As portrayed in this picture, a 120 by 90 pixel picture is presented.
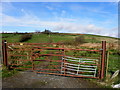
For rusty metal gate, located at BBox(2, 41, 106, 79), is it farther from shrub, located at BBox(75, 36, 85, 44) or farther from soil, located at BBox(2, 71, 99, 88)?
shrub, located at BBox(75, 36, 85, 44)

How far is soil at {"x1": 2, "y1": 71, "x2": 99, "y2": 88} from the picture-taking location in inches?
142

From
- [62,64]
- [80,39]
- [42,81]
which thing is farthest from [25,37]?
[42,81]

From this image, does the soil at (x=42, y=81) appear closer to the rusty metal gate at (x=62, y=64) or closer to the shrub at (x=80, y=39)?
the rusty metal gate at (x=62, y=64)

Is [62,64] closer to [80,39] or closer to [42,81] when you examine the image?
[42,81]

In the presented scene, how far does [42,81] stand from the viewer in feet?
13.0

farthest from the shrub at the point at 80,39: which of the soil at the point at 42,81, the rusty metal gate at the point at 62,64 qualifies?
the soil at the point at 42,81

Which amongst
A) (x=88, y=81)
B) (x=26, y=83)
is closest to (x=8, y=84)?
(x=26, y=83)

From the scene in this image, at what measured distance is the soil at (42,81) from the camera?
3.62m

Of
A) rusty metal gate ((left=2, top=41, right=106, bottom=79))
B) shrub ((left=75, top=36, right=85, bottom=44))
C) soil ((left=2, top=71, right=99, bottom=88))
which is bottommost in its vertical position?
soil ((left=2, top=71, right=99, bottom=88))

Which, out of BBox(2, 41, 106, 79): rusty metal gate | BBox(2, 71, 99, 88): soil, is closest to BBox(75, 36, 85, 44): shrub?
BBox(2, 41, 106, 79): rusty metal gate

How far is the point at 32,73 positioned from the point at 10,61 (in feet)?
6.38

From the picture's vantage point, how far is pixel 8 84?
3707 mm

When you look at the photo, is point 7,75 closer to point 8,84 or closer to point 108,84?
point 8,84

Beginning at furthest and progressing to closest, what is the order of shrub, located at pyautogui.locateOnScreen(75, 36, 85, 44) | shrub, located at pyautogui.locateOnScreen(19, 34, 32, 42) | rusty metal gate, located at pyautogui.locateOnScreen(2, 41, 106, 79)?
shrub, located at pyautogui.locateOnScreen(19, 34, 32, 42)
shrub, located at pyautogui.locateOnScreen(75, 36, 85, 44)
rusty metal gate, located at pyautogui.locateOnScreen(2, 41, 106, 79)
